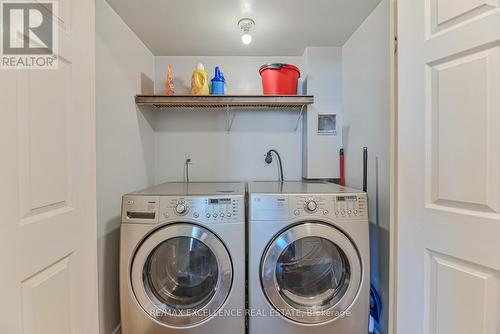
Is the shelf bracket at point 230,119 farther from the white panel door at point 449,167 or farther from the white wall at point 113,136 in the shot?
the white panel door at point 449,167

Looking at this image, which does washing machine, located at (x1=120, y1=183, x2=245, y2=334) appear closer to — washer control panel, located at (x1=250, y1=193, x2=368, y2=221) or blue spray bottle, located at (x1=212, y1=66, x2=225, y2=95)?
washer control panel, located at (x1=250, y1=193, x2=368, y2=221)

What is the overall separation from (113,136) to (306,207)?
1324 mm

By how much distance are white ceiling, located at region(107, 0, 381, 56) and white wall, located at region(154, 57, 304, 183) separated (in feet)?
0.42

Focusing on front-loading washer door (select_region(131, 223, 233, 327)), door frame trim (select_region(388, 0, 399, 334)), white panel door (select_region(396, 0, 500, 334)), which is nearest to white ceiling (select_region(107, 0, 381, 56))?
door frame trim (select_region(388, 0, 399, 334))

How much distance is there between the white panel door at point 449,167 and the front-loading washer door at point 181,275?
90 cm

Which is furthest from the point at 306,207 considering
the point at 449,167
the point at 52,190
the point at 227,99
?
the point at 52,190

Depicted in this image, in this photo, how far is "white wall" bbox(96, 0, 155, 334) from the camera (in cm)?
143

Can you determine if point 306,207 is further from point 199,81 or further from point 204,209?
point 199,81

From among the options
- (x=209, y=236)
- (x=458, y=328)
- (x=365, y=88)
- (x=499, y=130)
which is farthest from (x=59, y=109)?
(x=365, y=88)

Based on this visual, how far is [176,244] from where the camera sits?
141 centimetres

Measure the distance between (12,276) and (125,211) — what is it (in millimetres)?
720

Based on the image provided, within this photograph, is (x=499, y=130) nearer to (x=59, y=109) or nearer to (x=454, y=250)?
(x=454, y=250)

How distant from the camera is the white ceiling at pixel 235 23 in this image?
152 centimetres

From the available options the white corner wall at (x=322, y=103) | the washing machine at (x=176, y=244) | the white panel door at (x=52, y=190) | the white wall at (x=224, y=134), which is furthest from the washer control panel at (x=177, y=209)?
the white corner wall at (x=322, y=103)
